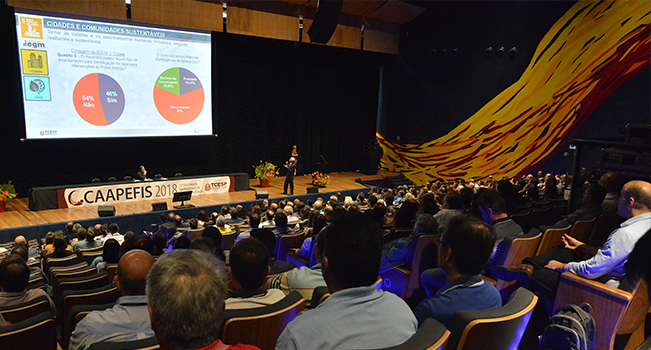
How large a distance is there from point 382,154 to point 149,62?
26.4ft

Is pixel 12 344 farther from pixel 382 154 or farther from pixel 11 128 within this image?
pixel 382 154

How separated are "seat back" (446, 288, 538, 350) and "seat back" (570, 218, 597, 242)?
217 cm

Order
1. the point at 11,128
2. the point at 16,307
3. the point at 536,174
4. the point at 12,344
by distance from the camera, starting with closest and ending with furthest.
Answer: the point at 12,344 → the point at 16,307 → the point at 11,128 → the point at 536,174

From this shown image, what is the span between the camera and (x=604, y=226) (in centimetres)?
332

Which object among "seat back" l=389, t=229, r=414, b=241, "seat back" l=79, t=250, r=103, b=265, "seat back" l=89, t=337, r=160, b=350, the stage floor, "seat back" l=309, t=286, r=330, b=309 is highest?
"seat back" l=309, t=286, r=330, b=309

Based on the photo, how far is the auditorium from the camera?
1524 mm

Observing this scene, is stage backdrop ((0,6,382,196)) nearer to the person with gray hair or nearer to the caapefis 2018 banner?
the caapefis 2018 banner

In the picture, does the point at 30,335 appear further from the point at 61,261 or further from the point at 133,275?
the point at 61,261

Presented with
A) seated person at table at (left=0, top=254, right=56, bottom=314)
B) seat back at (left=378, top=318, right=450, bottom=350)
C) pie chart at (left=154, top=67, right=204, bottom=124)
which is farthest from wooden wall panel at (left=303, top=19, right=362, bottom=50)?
seat back at (left=378, top=318, right=450, bottom=350)

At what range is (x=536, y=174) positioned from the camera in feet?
35.7

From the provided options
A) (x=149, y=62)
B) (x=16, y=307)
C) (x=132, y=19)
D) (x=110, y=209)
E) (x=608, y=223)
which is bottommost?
(x=110, y=209)

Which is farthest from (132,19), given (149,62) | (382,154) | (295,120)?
(382,154)

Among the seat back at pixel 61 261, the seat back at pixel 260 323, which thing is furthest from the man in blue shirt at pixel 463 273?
the seat back at pixel 61 261

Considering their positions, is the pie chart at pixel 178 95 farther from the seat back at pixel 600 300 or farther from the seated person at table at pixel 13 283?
the seat back at pixel 600 300
